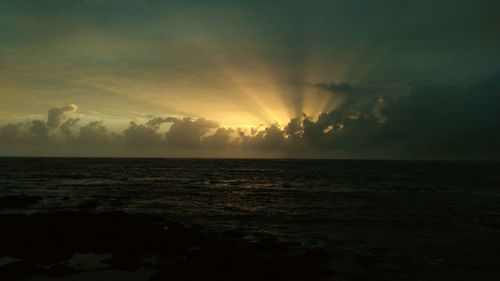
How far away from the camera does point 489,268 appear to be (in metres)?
16.3

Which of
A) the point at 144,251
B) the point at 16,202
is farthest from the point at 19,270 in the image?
the point at 16,202

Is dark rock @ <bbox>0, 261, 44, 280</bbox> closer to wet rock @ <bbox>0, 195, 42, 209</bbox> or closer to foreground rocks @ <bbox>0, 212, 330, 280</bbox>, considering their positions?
foreground rocks @ <bbox>0, 212, 330, 280</bbox>

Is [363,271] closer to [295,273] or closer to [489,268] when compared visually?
[295,273]

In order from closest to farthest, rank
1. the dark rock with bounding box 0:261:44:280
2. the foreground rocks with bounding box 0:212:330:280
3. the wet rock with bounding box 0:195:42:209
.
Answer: the dark rock with bounding box 0:261:44:280 → the foreground rocks with bounding box 0:212:330:280 → the wet rock with bounding box 0:195:42:209

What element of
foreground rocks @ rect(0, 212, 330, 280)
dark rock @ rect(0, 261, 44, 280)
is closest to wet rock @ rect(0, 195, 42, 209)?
foreground rocks @ rect(0, 212, 330, 280)

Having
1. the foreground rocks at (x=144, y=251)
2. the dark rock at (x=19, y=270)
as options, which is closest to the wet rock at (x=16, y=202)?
the foreground rocks at (x=144, y=251)

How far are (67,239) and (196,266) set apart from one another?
9187mm

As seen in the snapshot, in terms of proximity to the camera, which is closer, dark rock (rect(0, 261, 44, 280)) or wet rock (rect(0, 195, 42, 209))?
dark rock (rect(0, 261, 44, 280))

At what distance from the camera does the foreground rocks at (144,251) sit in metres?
15.0

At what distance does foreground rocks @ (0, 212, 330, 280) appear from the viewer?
15.0 meters

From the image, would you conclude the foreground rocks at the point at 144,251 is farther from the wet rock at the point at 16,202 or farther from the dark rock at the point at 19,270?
the wet rock at the point at 16,202

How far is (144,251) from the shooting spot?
1839 centimetres

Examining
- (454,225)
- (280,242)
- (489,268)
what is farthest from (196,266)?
(454,225)

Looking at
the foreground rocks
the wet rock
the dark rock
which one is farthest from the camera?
the wet rock
